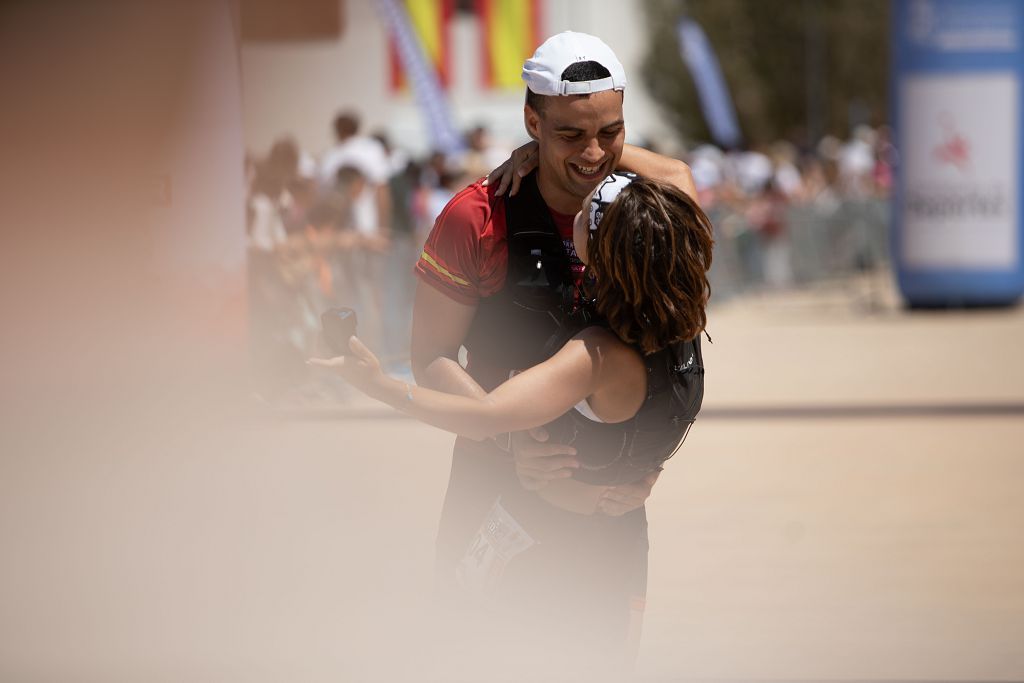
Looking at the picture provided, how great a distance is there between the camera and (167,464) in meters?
6.96

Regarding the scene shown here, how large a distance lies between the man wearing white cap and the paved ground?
0.45 metres

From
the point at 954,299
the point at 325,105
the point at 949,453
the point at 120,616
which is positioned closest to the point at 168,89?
the point at 120,616

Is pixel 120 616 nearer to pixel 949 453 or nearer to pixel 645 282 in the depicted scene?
pixel 645 282

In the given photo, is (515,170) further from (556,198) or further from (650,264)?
(650,264)

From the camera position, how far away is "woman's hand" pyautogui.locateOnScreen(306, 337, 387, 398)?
2.73m

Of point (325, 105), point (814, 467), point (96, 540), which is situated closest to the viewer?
point (96, 540)

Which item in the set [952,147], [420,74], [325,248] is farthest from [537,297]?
[952,147]

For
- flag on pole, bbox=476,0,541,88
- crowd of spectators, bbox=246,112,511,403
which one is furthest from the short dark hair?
flag on pole, bbox=476,0,541,88

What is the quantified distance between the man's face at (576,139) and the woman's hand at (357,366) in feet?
2.03

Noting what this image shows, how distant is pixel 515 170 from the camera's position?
324 cm

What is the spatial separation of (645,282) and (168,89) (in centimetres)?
315

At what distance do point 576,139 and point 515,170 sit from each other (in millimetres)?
205

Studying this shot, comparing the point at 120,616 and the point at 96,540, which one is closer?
the point at 120,616

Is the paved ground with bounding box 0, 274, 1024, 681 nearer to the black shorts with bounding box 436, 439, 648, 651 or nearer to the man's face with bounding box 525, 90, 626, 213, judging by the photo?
the black shorts with bounding box 436, 439, 648, 651
